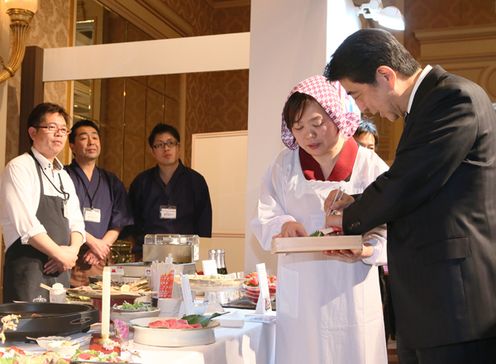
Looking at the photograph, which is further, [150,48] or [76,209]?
[150,48]

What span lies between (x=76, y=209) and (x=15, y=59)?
1.18 metres

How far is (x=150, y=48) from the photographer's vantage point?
3.84m

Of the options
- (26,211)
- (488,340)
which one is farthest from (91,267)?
(488,340)

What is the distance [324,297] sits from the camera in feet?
5.64

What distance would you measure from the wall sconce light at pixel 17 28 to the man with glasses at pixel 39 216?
840 millimetres

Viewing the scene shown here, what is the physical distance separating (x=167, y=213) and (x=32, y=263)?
1.02m

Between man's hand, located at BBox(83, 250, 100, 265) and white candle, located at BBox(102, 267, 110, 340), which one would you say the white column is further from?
white candle, located at BBox(102, 267, 110, 340)

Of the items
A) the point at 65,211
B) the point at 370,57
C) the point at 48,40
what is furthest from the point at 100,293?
the point at 48,40

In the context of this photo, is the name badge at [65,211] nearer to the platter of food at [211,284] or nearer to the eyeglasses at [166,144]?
the eyeglasses at [166,144]

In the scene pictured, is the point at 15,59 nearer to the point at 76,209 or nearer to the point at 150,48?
the point at 150,48

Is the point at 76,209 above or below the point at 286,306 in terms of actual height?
→ above

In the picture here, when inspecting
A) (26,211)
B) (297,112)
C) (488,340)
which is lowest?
(488,340)

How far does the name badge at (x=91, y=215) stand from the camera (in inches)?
139

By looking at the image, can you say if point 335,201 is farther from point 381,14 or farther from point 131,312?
point 381,14
